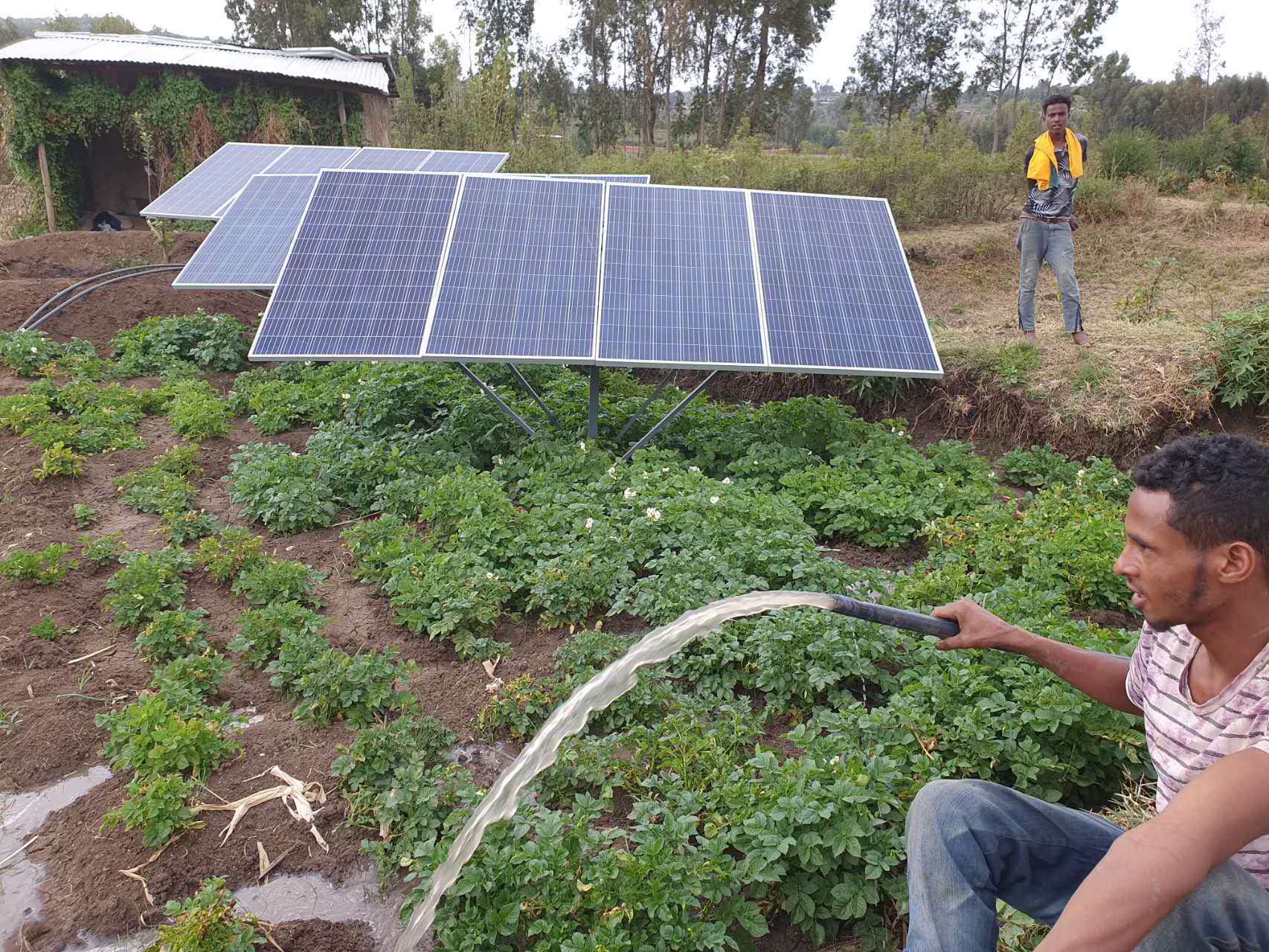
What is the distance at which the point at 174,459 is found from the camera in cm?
765

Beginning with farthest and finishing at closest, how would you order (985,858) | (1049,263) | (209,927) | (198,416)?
1. (1049,263)
2. (198,416)
3. (209,927)
4. (985,858)

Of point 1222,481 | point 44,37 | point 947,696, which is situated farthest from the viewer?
point 44,37

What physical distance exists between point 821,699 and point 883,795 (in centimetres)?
111

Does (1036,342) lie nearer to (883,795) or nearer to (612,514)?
(612,514)

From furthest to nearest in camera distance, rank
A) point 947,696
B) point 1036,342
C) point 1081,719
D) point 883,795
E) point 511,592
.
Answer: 1. point 1036,342
2. point 511,592
3. point 947,696
4. point 1081,719
5. point 883,795

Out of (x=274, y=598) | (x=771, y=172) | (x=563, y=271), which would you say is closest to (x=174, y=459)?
(x=274, y=598)

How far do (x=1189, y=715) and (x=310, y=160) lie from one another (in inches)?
599

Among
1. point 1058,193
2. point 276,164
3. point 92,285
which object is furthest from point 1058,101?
point 92,285

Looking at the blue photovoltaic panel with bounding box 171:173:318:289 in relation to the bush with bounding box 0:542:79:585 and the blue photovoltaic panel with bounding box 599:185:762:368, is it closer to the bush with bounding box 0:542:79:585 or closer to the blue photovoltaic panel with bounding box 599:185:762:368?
the blue photovoltaic panel with bounding box 599:185:762:368

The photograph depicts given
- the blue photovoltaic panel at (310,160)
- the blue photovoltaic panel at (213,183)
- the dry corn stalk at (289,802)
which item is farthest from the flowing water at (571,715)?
the blue photovoltaic panel at (310,160)

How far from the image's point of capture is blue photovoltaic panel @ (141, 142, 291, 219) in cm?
1238

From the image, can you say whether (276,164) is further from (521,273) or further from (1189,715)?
(1189,715)

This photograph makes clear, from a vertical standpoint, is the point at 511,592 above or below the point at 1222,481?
below

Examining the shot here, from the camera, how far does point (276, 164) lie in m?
14.5
